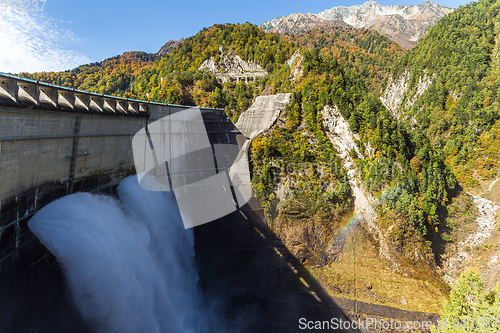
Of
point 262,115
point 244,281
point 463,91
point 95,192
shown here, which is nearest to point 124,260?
point 95,192

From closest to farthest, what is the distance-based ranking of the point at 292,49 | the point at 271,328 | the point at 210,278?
the point at 271,328, the point at 210,278, the point at 292,49

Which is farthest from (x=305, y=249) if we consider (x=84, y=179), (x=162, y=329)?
(x=84, y=179)

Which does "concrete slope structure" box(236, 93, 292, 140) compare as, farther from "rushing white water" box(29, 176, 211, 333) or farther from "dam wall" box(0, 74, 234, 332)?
"dam wall" box(0, 74, 234, 332)

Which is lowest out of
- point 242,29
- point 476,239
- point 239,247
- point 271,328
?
point 271,328

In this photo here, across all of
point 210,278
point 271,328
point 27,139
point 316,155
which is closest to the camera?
point 27,139

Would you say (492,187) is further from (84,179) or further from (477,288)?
(84,179)

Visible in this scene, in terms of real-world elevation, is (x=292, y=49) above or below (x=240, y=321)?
above

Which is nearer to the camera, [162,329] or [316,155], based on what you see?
[162,329]
